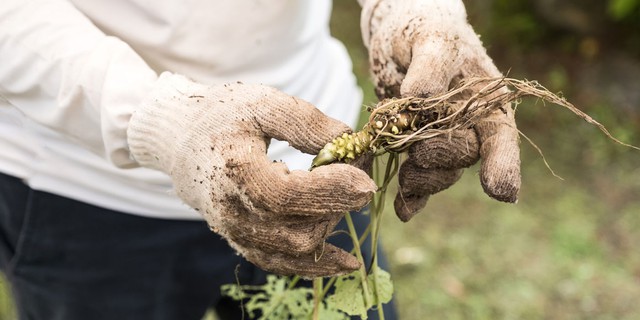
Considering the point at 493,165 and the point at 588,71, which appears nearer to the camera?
the point at 493,165

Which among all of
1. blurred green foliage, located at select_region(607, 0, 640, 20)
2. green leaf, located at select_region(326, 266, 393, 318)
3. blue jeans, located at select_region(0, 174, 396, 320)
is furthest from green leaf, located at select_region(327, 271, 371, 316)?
blurred green foliage, located at select_region(607, 0, 640, 20)

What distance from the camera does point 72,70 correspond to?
50.3 inches

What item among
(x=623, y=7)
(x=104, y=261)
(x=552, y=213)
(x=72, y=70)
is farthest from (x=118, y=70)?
(x=623, y=7)

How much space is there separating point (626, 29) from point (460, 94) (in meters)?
3.80

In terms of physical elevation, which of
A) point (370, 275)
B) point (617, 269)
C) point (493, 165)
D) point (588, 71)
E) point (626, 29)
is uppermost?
point (626, 29)

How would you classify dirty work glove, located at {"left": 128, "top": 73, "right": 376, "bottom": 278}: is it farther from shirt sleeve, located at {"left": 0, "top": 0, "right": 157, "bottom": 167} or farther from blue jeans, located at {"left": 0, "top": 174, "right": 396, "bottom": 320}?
blue jeans, located at {"left": 0, "top": 174, "right": 396, "bottom": 320}

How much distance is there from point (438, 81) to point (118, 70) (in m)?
0.60

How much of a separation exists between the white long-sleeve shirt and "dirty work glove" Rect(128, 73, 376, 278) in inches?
3.6

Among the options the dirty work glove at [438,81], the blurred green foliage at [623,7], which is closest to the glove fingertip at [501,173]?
the dirty work glove at [438,81]

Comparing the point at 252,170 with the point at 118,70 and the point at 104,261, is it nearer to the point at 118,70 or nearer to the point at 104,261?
the point at 118,70

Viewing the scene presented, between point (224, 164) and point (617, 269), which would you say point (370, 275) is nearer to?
point (224, 164)

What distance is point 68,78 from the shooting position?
50.4 inches

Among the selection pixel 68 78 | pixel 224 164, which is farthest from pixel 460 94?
pixel 68 78

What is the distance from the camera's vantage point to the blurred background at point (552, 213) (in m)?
3.15
